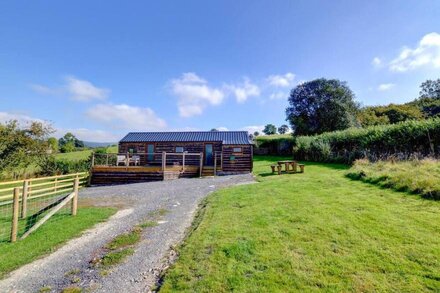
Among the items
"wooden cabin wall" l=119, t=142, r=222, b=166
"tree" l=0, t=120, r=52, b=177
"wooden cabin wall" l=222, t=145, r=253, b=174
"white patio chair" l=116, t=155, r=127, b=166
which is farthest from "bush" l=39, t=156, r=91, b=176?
"wooden cabin wall" l=222, t=145, r=253, b=174

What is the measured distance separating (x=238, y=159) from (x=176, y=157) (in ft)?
17.8

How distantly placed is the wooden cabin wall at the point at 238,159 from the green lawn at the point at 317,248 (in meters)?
12.7

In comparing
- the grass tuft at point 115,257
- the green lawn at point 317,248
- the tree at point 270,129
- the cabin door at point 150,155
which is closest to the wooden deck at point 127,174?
the cabin door at point 150,155

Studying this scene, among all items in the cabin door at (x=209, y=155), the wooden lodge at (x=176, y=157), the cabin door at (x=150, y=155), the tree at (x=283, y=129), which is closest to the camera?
the wooden lodge at (x=176, y=157)

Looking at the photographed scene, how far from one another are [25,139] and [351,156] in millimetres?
26571

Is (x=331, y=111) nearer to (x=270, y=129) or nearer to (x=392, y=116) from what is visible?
(x=392, y=116)

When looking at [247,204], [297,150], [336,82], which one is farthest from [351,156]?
[336,82]

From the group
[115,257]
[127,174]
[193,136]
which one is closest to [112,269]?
[115,257]

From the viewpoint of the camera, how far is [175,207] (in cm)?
870

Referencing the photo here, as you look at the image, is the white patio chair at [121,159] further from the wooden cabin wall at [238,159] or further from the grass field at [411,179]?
the grass field at [411,179]

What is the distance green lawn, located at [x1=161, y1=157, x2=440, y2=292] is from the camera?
338 centimetres

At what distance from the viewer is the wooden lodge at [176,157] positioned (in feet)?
58.1

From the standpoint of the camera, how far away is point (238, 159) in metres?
20.3

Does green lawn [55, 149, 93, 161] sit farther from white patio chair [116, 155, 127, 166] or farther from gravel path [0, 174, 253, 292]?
gravel path [0, 174, 253, 292]
